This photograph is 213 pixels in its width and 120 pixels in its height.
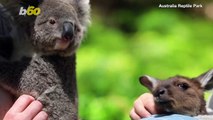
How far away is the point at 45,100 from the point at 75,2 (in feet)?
0.85

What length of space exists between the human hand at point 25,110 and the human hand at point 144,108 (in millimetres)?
315

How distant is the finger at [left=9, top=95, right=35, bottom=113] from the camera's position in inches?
61.4

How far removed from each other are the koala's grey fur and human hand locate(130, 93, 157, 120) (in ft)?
0.70

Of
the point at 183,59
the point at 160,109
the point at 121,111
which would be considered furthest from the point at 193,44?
the point at 160,109

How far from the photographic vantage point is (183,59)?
144 inches

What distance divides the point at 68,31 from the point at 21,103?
0.22 metres

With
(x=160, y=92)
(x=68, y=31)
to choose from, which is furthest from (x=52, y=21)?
(x=160, y=92)

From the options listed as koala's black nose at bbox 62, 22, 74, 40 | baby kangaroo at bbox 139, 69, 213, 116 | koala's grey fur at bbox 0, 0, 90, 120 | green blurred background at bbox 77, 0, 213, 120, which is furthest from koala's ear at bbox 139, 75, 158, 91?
green blurred background at bbox 77, 0, 213, 120

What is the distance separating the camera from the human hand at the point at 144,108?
176cm

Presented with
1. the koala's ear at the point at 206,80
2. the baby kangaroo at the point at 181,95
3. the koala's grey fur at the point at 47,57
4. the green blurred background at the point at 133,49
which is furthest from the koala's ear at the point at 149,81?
the green blurred background at the point at 133,49

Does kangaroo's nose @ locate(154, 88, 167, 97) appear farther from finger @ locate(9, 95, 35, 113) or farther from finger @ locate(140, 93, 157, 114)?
finger @ locate(9, 95, 35, 113)

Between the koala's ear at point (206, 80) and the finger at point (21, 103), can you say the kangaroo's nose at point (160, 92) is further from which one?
the finger at point (21, 103)

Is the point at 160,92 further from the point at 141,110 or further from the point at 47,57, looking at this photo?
the point at 47,57

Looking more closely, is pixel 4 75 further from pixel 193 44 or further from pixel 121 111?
pixel 193 44
